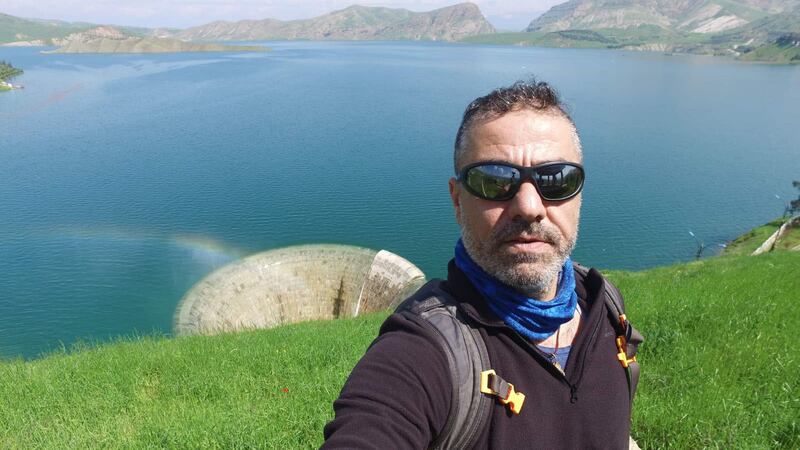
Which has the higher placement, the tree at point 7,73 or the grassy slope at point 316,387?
the tree at point 7,73

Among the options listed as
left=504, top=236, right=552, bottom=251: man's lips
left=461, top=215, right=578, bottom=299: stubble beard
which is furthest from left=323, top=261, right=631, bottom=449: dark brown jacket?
left=504, top=236, right=552, bottom=251: man's lips

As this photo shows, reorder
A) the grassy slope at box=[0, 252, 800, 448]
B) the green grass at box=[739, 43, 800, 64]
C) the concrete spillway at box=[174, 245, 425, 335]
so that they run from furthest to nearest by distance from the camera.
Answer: the green grass at box=[739, 43, 800, 64] → the concrete spillway at box=[174, 245, 425, 335] → the grassy slope at box=[0, 252, 800, 448]

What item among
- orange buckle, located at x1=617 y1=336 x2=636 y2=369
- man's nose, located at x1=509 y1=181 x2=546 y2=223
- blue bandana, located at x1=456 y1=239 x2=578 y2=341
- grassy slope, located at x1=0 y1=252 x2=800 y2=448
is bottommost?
grassy slope, located at x1=0 y1=252 x2=800 y2=448

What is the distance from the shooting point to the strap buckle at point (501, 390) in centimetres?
166

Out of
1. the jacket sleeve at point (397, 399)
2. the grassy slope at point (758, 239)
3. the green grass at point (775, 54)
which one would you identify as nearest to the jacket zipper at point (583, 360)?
A: the jacket sleeve at point (397, 399)

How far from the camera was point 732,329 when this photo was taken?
5867mm

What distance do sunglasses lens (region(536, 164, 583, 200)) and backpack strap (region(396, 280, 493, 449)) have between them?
64cm

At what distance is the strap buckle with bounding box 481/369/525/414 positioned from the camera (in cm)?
166

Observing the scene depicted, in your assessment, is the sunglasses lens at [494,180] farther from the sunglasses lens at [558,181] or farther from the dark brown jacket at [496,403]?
the dark brown jacket at [496,403]

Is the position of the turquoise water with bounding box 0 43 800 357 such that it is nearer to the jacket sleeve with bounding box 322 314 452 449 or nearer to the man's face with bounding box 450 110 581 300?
the jacket sleeve with bounding box 322 314 452 449

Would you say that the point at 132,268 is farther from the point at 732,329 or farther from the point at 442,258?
the point at 732,329

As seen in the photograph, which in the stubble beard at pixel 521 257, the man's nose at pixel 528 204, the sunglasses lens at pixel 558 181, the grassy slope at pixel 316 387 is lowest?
the grassy slope at pixel 316 387

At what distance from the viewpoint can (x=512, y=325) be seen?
6.05ft

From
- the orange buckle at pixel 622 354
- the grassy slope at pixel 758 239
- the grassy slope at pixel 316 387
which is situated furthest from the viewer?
the grassy slope at pixel 758 239
